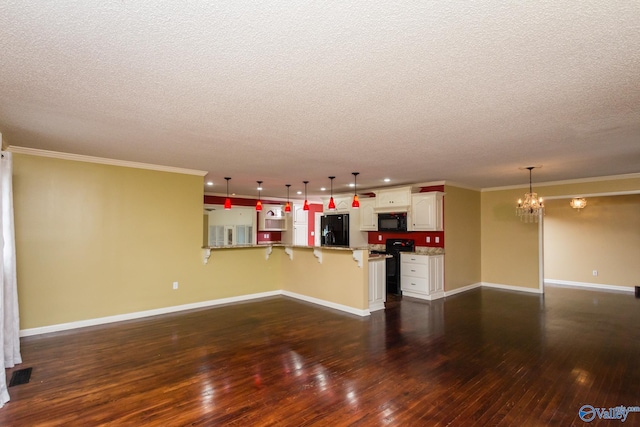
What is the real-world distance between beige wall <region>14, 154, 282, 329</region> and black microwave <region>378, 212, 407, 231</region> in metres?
3.53

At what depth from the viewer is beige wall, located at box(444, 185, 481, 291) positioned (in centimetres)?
672

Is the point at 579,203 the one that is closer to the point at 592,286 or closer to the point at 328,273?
the point at 592,286

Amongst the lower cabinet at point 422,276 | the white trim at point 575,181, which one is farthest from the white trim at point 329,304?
the white trim at point 575,181

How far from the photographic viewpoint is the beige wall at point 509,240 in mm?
6934

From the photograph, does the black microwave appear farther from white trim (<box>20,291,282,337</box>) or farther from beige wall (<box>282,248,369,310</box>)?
white trim (<box>20,291,282,337</box>)

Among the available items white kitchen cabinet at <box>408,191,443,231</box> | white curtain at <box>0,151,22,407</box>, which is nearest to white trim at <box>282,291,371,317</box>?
white kitchen cabinet at <box>408,191,443,231</box>

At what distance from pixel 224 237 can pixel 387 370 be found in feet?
25.8

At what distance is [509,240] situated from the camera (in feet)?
24.0

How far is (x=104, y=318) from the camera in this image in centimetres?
459

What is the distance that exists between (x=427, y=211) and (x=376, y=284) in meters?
2.07

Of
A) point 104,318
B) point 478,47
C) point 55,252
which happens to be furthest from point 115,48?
point 104,318

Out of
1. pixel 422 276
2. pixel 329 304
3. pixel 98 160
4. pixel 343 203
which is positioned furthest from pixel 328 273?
pixel 98 160

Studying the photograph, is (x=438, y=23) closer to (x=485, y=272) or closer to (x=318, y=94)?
(x=318, y=94)

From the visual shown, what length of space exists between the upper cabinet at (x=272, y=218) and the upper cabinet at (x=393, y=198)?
362 cm
